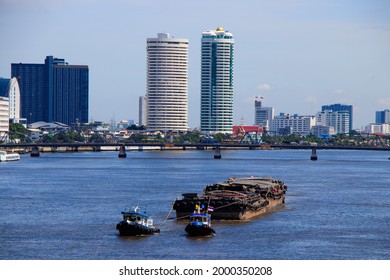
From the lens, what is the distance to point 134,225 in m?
34.2

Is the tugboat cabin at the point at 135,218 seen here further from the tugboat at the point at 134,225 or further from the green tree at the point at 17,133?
the green tree at the point at 17,133

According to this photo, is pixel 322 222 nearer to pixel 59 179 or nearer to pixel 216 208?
pixel 216 208

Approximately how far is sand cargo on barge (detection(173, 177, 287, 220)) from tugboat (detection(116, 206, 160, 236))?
4938 millimetres

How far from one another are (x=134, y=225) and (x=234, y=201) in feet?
27.2

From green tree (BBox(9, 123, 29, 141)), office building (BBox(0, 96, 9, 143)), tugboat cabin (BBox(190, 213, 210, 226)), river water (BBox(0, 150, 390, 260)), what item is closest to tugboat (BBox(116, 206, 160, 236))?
river water (BBox(0, 150, 390, 260))

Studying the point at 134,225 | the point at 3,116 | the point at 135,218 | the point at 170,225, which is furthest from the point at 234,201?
the point at 3,116

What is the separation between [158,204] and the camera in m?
47.6

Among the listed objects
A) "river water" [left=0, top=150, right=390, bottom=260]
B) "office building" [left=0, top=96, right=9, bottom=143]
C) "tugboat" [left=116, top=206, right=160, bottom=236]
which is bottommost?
"river water" [left=0, top=150, right=390, bottom=260]

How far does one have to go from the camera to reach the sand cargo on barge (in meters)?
40.5

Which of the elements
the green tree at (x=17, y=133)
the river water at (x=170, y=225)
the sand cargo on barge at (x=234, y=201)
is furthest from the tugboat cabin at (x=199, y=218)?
the green tree at (x=17, y=133)

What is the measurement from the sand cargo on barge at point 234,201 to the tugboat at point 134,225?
16.2ft

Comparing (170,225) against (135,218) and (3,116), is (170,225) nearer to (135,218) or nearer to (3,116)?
(135,218)

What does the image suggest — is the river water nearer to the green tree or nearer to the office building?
the green tree
